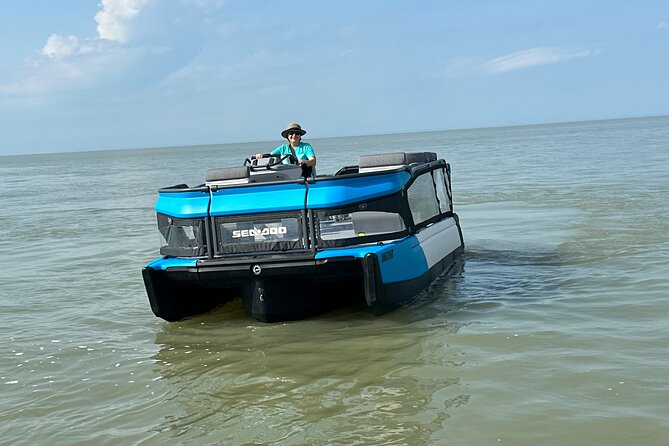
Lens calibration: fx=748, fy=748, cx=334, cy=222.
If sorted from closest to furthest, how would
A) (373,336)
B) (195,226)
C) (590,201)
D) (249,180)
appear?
(373,336)
(195,226)
(249,180)
(590,201)

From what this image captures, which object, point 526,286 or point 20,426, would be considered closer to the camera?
point 20,426

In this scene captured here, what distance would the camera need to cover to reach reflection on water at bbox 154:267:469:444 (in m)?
4.77

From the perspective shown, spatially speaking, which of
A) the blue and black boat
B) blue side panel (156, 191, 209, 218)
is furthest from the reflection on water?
blue side panel (156, 191, 209, 218)

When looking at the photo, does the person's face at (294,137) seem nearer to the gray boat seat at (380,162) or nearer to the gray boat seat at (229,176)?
the gray boat seat at (380,162)

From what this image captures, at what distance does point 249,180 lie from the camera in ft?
25.1

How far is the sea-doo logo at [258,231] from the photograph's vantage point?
7.02 meters

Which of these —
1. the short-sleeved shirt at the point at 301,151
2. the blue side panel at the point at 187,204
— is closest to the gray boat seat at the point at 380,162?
the short-sleeved shirt at the point at 301,151

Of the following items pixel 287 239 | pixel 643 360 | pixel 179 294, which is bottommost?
pixel 643 360

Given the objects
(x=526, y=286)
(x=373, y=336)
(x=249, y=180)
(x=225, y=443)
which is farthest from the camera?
(x=526, y=286)

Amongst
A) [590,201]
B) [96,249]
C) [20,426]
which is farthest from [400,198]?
[590,201]

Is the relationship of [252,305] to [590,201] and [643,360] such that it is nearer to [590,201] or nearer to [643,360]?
[643,360]

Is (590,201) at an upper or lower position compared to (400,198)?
lower

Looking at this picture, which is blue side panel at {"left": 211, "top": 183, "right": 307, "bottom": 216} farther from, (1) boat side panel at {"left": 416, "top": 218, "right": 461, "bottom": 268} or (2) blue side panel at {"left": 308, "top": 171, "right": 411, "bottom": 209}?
(1) boat side panel at {"left": 416, "top": 218, "right": 461, "bottom": 268}

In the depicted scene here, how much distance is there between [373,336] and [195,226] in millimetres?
2000
